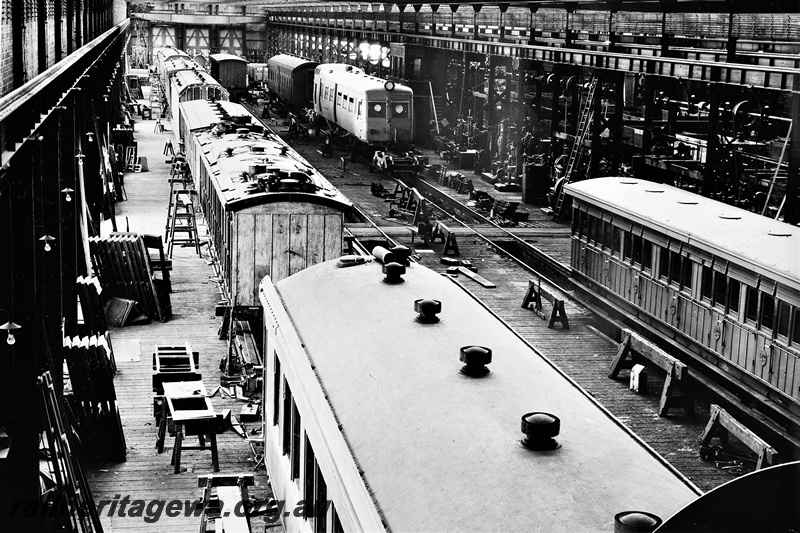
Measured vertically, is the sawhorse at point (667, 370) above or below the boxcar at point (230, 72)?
below

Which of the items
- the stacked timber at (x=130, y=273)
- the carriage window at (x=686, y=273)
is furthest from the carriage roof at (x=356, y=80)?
the carriage window at (x=686, y=273)

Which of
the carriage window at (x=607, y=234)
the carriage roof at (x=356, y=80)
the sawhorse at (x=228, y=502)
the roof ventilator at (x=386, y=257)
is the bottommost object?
the sawhorse at (x=228, y=502)

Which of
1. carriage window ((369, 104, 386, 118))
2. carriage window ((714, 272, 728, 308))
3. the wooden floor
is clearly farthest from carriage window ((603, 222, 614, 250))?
carriage window ((369, 104, 386, 118))

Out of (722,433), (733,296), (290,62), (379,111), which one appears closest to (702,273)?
(733,296)

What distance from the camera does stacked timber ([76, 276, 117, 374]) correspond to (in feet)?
47.1

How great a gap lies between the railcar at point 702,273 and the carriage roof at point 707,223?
15 mm

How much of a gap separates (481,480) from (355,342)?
2.37 meters

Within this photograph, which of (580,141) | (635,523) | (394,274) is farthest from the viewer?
(580,141)

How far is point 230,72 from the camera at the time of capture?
211 ft

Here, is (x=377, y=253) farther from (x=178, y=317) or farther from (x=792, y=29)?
(x=792, y=29)

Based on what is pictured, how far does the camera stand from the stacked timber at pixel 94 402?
38.0ft

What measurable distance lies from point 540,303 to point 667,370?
5244mm

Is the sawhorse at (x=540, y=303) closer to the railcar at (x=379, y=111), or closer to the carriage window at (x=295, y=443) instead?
the carriage window at (x=295, y=443)

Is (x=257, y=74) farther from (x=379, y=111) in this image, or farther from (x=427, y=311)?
(x=427, y=311)
